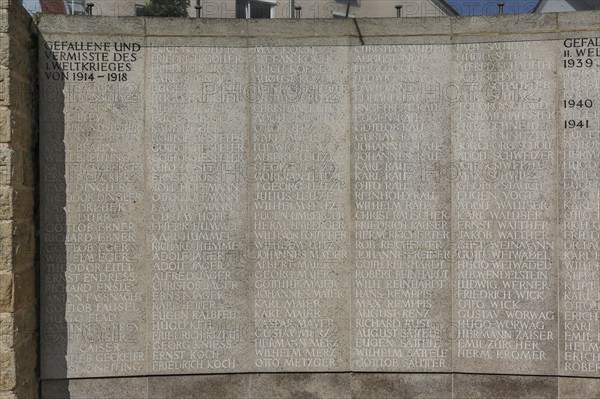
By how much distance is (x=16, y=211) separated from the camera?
6574 mm

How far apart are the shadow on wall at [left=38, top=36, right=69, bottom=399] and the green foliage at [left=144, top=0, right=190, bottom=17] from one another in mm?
10627

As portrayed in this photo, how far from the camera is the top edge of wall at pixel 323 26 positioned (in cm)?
730

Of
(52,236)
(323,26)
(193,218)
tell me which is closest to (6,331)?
(52,236)

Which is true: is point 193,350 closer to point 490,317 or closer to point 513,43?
point 490,317

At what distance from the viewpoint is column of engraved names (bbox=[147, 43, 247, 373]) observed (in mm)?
7391

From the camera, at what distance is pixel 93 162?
734 cm

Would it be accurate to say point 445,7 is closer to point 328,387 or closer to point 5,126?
point 328,387

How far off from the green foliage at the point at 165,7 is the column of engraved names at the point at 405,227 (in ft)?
40.0

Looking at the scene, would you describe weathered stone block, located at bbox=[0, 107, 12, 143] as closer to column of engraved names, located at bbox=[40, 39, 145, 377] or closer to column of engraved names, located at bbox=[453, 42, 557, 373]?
column of engraved names, located at bbox=[40, 39, 145, 377]

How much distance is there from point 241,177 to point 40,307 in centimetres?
389

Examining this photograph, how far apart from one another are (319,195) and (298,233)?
726mm

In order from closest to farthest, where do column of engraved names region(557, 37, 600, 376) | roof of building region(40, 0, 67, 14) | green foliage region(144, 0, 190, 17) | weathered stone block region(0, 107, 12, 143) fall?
weathered stone block region(0, 107, 12, 143) → column of engraved names region(557, 37, 600, 376) → roof of building region(40, 0, 67, 14) → green foliage region(144, 0, 190, 17)

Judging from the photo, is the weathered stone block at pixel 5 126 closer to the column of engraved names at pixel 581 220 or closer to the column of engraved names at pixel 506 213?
the column of engraved names at pixel 506 213

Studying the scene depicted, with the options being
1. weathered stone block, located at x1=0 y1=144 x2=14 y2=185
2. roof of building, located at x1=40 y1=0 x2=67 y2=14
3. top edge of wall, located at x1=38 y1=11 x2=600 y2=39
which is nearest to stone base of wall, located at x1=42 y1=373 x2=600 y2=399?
weathered stone block, located at x1=0 y1=144 x2=14 y2=185
